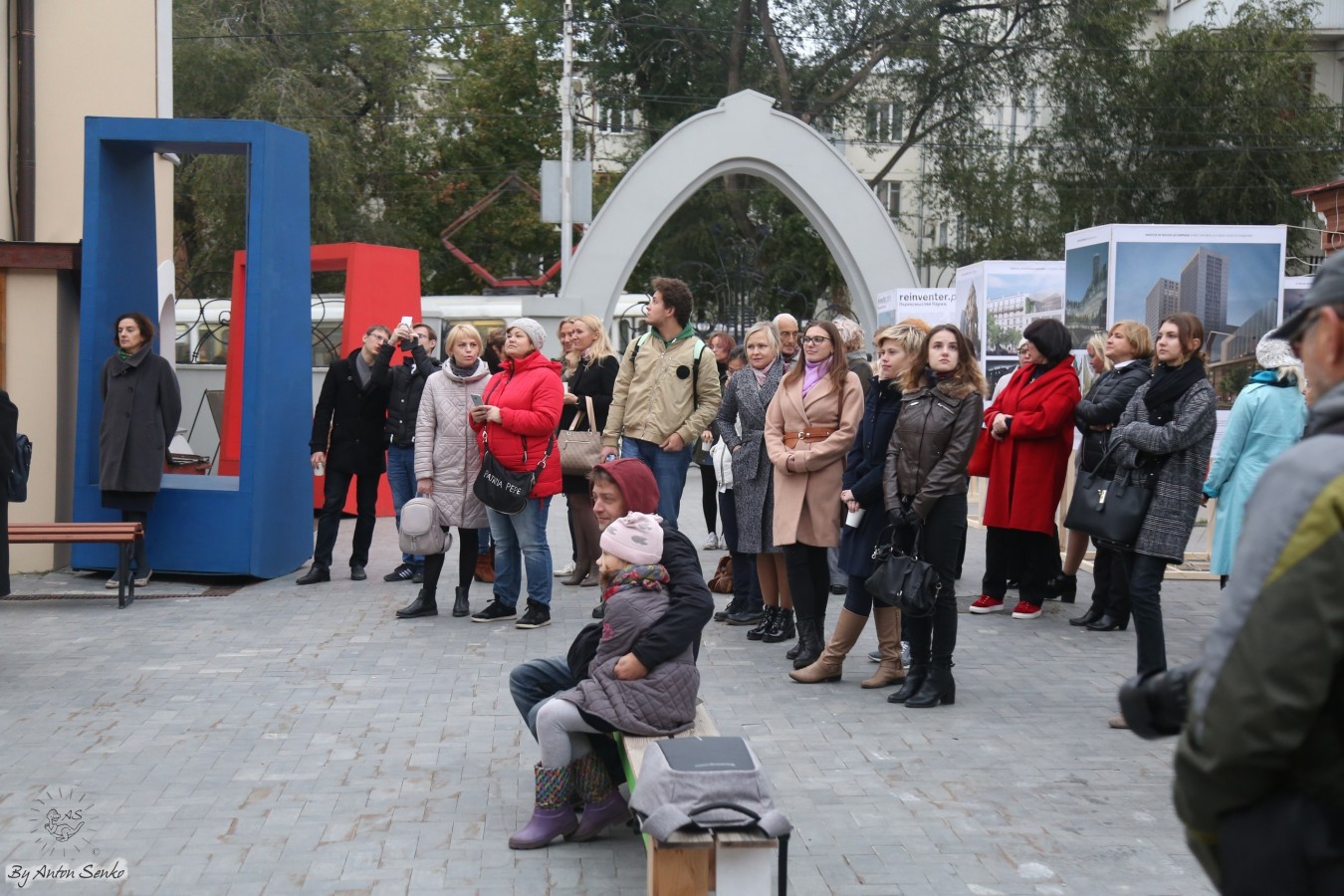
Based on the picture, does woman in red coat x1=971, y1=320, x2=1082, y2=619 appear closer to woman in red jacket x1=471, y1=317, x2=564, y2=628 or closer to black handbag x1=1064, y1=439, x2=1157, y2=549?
black handbag x1=1064, y1=439, x2=1157, y2=549

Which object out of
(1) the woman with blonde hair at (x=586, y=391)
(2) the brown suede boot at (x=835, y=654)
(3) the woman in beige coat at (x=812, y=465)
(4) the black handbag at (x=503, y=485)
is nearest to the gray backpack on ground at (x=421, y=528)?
(4) the black handbag at (x=503, y=485)

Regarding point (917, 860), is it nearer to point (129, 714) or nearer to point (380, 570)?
point (129, 714)

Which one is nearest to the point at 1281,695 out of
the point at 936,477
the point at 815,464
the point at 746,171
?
the point at 936,477

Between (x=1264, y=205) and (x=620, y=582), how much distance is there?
31978 millimetres

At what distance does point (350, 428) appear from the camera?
33.1ft

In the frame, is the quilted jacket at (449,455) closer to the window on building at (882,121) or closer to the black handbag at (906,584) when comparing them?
the black handbag at (906,584)

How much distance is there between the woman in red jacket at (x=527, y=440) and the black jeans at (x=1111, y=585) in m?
3.40

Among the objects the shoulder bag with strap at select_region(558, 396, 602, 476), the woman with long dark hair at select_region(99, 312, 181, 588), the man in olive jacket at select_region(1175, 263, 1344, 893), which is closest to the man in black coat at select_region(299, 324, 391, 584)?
the woman with long dark hair at select_region(99, 312, 181, 588)

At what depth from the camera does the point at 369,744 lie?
5.96m

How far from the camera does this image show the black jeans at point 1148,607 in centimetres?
631

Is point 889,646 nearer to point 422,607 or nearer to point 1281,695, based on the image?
point 422,607

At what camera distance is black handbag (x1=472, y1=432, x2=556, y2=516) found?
329 inches

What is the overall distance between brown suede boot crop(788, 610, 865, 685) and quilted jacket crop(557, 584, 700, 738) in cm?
250

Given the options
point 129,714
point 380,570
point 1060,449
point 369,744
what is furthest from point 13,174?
point 1060,449
